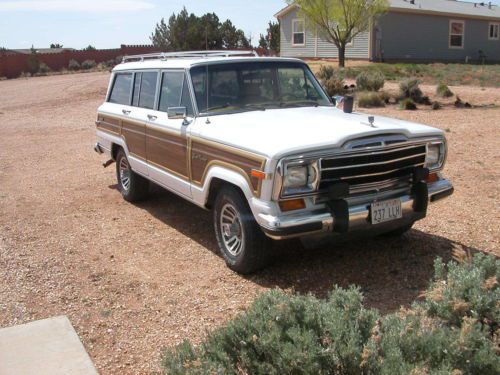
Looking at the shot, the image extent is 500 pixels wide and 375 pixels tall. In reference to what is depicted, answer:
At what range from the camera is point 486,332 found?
2.74 metres

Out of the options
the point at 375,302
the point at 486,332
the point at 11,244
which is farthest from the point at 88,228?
the point at 486,332

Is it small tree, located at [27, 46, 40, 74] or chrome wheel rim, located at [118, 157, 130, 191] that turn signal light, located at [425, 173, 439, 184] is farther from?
small tree, located at [27, 46, 40, 74]

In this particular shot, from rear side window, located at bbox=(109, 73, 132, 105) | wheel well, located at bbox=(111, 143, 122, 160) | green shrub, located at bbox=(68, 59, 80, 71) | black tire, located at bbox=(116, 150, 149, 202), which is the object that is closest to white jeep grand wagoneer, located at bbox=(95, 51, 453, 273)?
rear side window, located at bbox=(109, 73, 132, 105)

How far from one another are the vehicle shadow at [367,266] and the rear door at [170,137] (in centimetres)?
72

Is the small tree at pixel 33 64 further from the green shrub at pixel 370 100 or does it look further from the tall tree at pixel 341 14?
the green shrub at pixel 370 100

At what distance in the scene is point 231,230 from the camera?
5.28 m

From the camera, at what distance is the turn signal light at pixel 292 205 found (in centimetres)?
463

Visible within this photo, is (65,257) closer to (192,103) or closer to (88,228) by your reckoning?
(88,228)

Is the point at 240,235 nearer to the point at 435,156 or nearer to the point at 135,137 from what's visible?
the point at 435,156

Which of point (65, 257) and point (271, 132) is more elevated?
point (271, 132)

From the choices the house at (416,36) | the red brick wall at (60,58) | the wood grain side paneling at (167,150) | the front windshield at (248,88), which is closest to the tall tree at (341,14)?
the house at (416,36)

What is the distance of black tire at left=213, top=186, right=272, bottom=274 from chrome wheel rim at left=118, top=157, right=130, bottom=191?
9.34ft

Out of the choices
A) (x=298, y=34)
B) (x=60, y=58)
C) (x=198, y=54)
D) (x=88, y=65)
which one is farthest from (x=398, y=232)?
(x=60, y=58)

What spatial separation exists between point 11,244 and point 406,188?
166 inches
